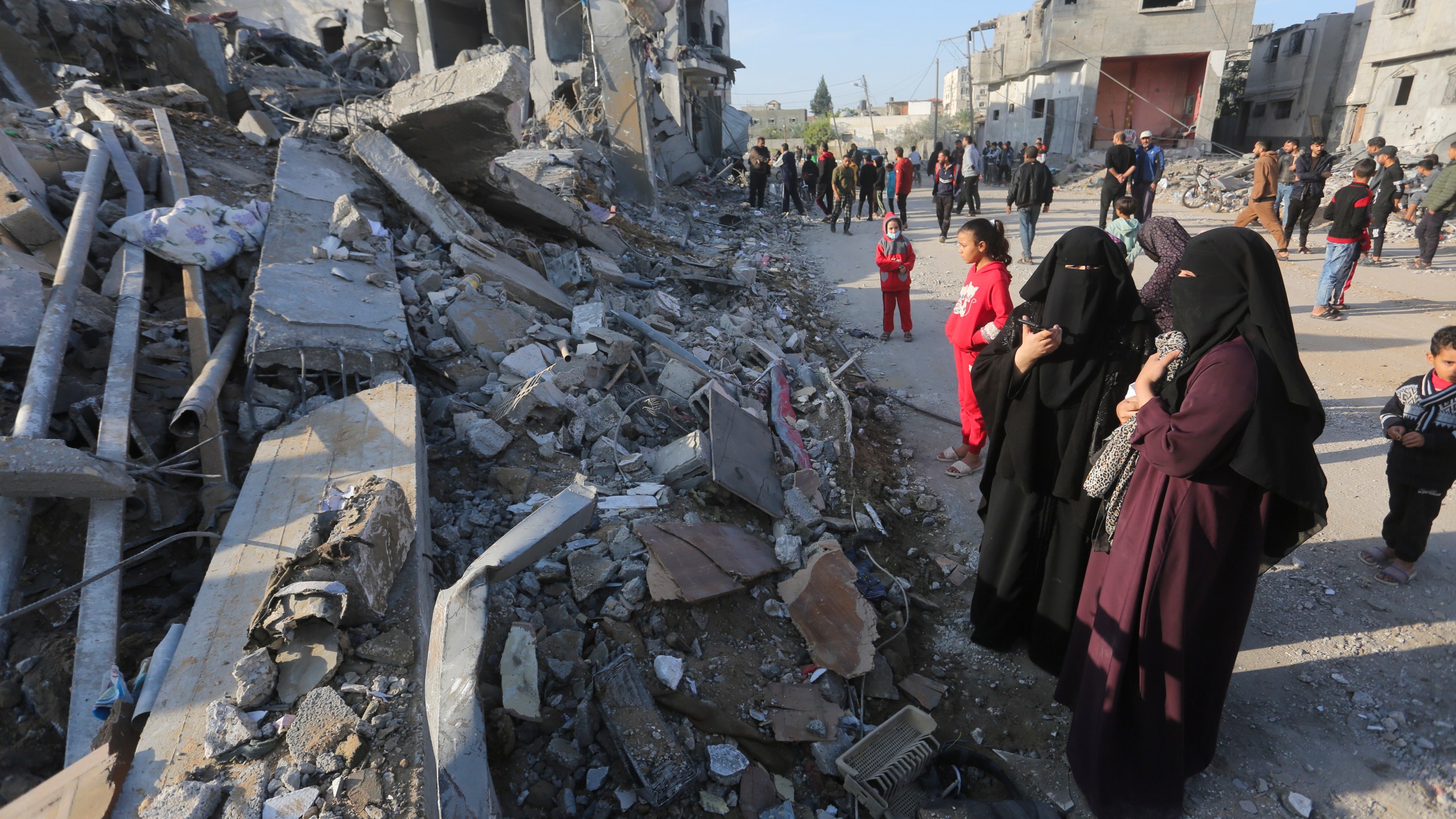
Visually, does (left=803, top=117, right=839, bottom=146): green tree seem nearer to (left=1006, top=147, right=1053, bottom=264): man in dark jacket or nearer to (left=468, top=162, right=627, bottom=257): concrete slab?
(left=1006, top=147, right=1053, bottom=264): man in dark jacket

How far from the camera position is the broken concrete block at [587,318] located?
5.32m

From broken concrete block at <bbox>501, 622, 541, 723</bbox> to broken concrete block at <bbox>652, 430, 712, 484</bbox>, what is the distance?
1316 millimetres

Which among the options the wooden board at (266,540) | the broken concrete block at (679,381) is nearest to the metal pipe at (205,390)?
the wooden board at (266,540)

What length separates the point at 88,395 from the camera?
3.55m

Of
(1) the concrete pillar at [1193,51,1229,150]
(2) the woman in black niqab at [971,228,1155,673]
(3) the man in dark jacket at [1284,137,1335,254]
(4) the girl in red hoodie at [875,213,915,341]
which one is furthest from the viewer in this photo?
(1) the concrete pillar at [1193,51,1229,150]

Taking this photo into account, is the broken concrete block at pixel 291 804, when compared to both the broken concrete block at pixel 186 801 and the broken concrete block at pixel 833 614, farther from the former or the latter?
the broken concrete block at pixel 833 614

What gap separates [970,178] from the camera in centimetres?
1354

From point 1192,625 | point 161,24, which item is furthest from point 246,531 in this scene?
point 161,24

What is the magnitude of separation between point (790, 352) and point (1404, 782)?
480 centimetres

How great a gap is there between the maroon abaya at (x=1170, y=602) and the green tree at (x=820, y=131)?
135 feet

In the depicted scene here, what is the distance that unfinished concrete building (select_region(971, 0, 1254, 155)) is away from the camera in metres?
20.2

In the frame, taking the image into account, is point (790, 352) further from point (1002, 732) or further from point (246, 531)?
point (246, 531)

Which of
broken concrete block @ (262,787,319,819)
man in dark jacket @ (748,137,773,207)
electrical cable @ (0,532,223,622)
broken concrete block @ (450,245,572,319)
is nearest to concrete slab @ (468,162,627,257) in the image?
broken concrete block @ (450,245,572,319)

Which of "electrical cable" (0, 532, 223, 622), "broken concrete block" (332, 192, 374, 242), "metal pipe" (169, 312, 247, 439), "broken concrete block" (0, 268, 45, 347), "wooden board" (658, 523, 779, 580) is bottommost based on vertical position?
"wooden board" (658, 523, 779, 580)
